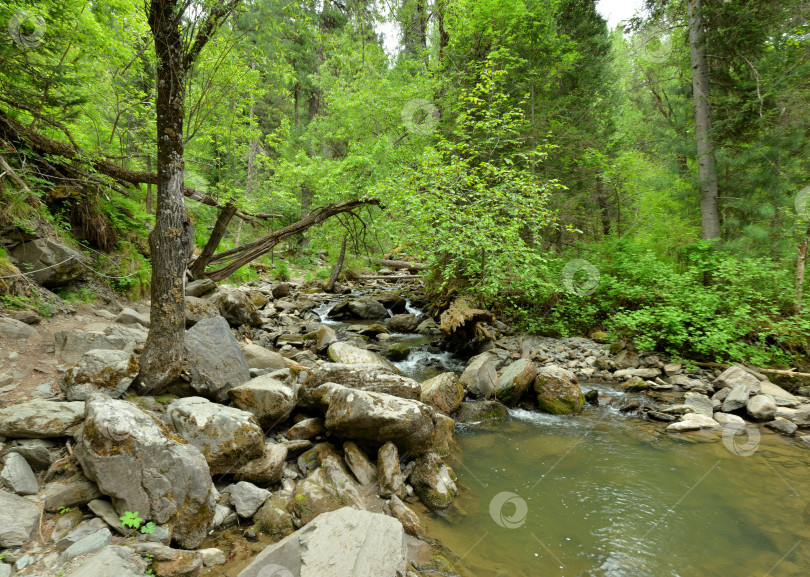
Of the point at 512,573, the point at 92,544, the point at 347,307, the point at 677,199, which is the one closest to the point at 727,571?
the point at 512,573

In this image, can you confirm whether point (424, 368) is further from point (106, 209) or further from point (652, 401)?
point (106, 209)

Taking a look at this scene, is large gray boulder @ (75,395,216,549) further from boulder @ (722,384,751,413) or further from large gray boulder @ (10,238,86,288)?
boulder @ (722,384,751,413)

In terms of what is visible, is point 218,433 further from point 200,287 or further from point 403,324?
point 403,324

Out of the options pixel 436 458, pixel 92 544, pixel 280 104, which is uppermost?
pixel 280 104

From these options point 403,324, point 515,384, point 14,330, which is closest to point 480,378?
point 515,384

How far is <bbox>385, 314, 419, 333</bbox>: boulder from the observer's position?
472 inches

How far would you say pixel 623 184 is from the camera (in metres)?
14.8

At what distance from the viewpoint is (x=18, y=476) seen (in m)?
2.90

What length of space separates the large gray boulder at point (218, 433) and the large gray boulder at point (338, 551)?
1.28 meters

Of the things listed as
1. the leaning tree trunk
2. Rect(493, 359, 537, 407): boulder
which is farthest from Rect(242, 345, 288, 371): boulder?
Rect(493, 359, 537, 407): boulder

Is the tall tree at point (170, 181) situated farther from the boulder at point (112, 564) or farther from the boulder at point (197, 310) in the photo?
the boulder at point (197, 310)

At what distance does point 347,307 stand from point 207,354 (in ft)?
28.4

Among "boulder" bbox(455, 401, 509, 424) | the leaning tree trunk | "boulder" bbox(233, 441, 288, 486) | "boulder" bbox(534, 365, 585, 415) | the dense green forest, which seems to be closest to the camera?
the leaning tree trunk

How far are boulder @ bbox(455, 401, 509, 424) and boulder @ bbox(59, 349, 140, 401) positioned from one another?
4.96 m
